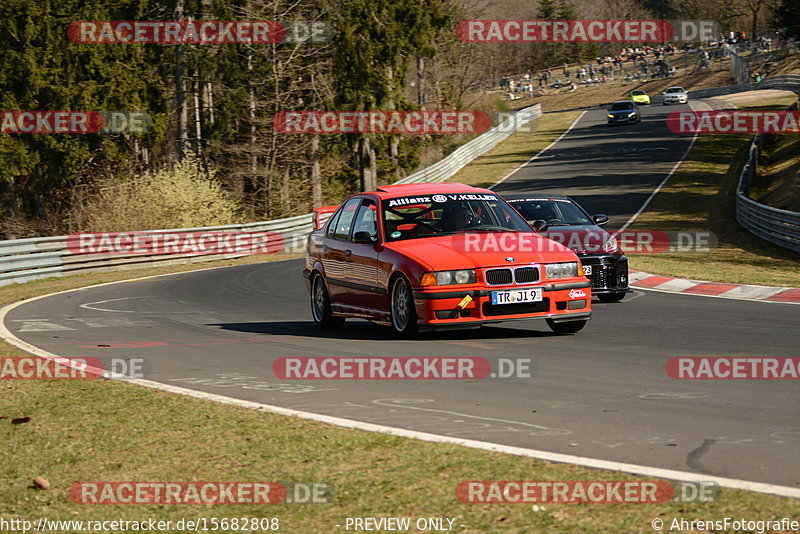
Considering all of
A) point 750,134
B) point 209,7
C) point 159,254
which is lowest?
point 159,254

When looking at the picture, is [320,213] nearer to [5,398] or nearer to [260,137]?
[5,398]

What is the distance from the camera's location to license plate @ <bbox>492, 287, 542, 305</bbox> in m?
10.3

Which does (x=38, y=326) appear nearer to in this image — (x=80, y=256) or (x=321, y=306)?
(x=321, y=306)

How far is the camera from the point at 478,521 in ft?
14.5

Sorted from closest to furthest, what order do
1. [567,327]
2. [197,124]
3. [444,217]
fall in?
[567,327] < [444,217] < [197,124]

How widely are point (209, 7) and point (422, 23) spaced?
11.9 m

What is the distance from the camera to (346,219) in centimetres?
1274

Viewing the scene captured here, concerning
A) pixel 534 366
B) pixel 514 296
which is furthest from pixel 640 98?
pixel 534 366

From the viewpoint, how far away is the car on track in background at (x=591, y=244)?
14.2 meters

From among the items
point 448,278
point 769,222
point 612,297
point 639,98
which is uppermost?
Result: point 639,98

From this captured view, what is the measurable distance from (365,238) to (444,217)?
92cm

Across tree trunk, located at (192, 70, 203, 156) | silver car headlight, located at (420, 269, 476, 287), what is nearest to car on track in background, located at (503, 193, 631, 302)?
silver car headlight, located at (420, 269, 476, 287)

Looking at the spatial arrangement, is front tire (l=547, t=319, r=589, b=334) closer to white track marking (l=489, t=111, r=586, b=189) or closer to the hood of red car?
the hood of red car

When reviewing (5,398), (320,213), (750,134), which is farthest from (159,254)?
(750,134)
